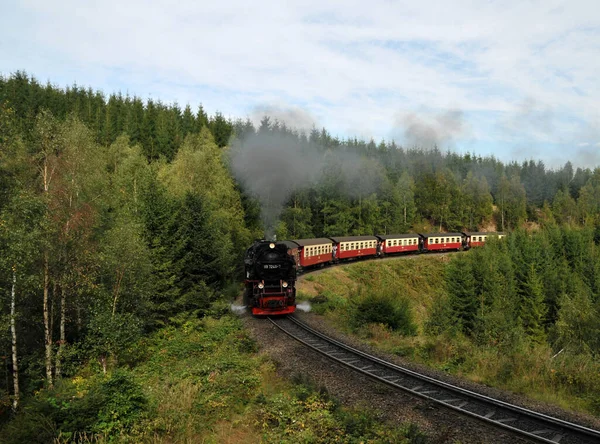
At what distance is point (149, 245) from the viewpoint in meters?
22.1

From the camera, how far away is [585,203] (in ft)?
330

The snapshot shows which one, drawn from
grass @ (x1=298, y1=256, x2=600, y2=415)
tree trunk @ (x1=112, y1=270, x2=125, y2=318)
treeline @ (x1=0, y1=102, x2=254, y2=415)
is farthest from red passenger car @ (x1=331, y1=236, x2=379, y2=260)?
tree trunk @ (x1=112, y1=270, x2=125, y2=318)

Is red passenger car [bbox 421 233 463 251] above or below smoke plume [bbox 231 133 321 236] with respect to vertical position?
below

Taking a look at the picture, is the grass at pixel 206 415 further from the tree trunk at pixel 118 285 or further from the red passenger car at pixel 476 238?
the red passenger car at pixel 476 238

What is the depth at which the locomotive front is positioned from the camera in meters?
20.3

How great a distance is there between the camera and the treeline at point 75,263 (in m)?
14.9

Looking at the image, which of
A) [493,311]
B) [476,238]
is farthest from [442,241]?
[493,311]

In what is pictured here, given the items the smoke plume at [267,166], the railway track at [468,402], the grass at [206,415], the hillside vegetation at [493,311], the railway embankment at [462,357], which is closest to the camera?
the grass at [206,415]

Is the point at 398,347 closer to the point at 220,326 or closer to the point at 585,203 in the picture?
Answer: the point at 220,326

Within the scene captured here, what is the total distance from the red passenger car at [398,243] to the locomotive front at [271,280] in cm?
3018

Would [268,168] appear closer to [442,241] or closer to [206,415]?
[206,415]

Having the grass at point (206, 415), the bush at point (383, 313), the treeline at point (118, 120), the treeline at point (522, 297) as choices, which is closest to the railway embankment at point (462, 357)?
the bush at point (383, 313)

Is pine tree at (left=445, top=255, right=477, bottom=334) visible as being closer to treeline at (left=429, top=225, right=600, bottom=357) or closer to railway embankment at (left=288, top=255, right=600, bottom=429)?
treeline at (left=429, top=225, right=600, bottom=357)

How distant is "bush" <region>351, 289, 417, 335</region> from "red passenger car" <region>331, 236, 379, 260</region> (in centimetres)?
2369
